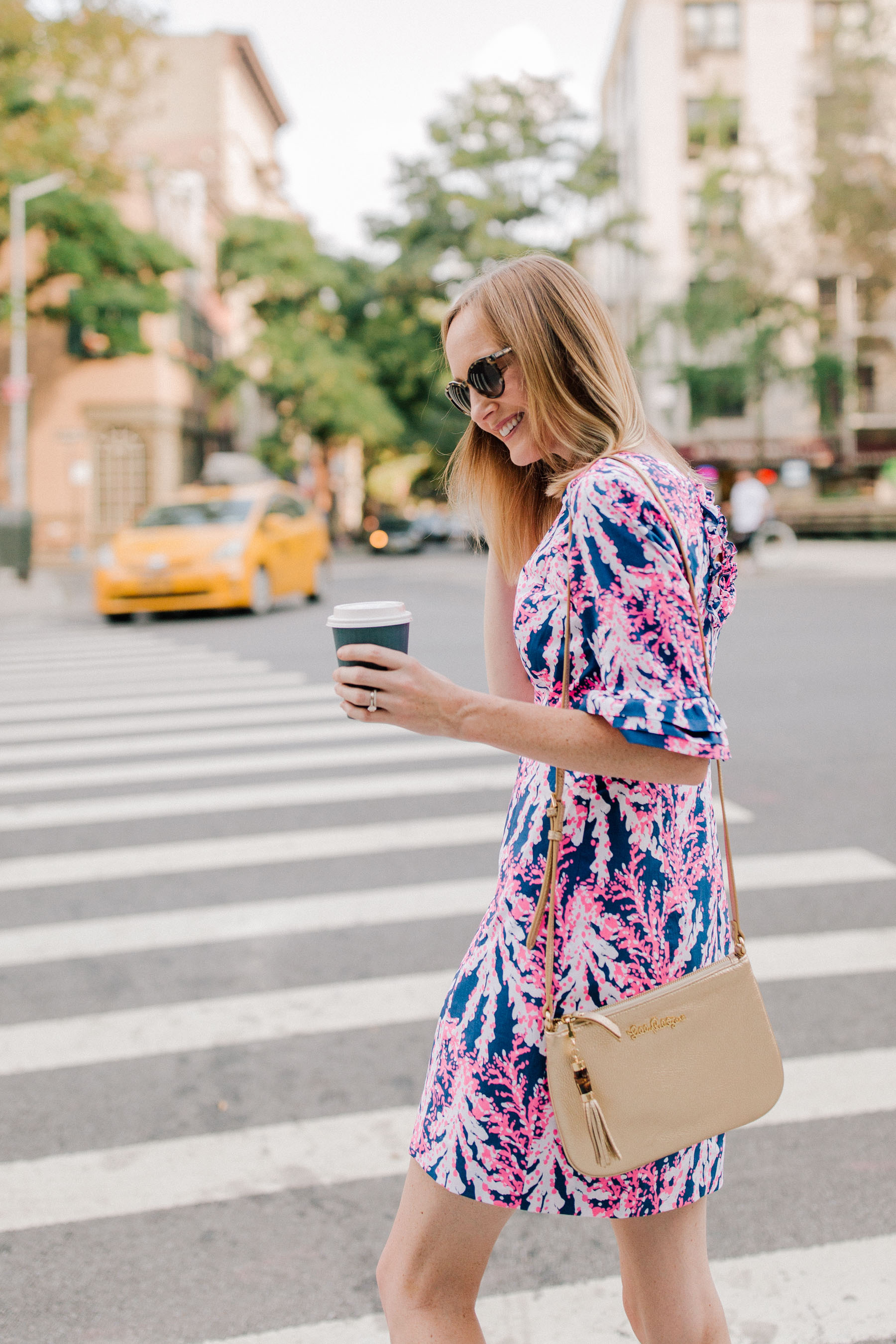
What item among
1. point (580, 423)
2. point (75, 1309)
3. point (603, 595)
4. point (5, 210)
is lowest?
point (75, 1309)

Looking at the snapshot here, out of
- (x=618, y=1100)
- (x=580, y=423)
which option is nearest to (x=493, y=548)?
(x=580, y=423)

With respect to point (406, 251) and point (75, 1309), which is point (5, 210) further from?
point (75, 1309)

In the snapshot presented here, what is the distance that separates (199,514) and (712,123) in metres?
33.5

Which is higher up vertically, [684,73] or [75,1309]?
[684,73]

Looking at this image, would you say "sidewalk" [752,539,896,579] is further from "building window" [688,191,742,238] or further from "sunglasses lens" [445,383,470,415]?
"sunglasses lens" [445,383,470,415]

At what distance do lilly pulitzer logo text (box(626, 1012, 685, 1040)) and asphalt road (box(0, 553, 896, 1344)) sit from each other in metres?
1.08

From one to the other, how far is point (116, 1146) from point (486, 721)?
203cm

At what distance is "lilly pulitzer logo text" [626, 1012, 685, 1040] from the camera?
1.63 metres

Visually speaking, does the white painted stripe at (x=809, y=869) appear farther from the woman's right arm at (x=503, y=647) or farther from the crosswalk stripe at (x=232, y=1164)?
the woman's right arm at (x=503, y=647)

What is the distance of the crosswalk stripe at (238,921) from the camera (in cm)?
458

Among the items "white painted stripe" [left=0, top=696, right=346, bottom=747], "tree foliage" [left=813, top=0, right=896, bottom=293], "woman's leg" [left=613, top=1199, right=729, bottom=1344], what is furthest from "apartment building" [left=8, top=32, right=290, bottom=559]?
"woman's leg" [left=613, top=1199, right=729, bottom=1344]

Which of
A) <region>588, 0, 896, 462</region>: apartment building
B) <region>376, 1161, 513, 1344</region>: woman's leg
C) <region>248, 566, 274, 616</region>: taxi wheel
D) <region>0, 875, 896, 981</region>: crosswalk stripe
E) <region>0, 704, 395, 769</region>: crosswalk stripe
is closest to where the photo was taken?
<region>376, 1161, 513, 1344</region>: woman's leg

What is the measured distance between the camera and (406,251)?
42.8 meters

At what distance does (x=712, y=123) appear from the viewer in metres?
43.5
